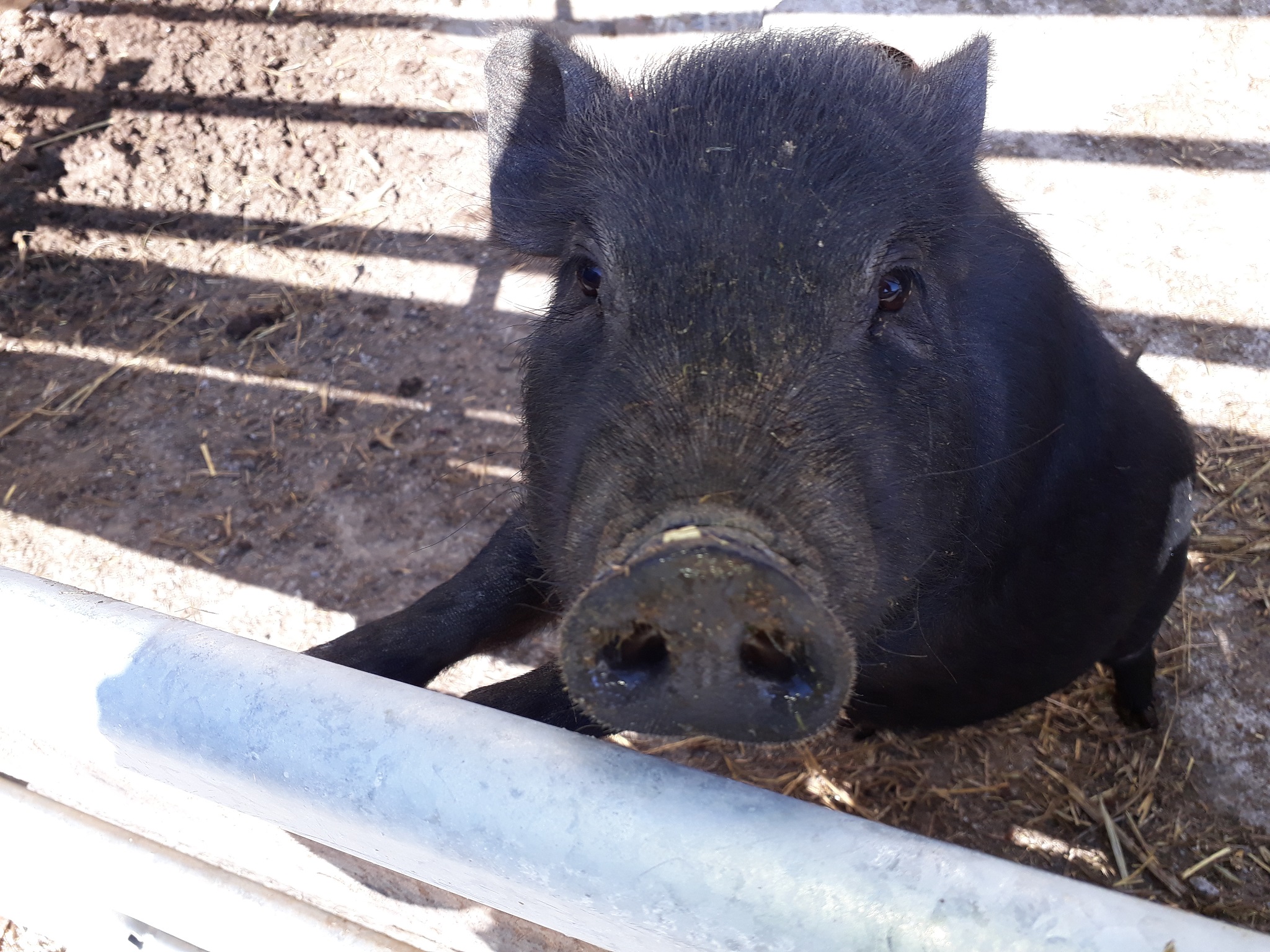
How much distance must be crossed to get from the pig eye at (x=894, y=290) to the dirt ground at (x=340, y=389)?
5.15 feet

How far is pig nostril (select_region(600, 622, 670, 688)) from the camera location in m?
1.70

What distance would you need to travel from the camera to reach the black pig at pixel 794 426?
1.70m

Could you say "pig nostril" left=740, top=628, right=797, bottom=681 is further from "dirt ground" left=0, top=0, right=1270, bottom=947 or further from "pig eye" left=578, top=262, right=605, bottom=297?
"dirt ground" left=0, top=0, right=1270, bottom=947

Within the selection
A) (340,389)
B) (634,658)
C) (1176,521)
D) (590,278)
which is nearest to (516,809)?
(634,658)

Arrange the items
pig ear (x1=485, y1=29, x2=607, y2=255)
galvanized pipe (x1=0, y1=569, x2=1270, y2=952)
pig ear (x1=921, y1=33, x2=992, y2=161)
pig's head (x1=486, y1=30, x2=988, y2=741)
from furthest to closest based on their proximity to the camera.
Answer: pig ear (x1=485, y1=29, x2=607, y2=255) < pig ear (x1=921, y1=33, x2=992, y2=161) < pig's head (x1=486, y1=30, x2=988, y2=741) < galvanized pipe (x1=0, y1=569, x2=1270, y2=952)

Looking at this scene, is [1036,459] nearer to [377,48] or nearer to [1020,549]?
[1020,549]

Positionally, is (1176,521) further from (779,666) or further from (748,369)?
(779,666)

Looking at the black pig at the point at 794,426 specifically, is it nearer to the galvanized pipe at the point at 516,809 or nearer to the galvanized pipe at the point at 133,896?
the galvanized pipe at the point at 516,809

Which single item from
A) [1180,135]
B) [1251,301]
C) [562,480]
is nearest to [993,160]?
[1180,135]

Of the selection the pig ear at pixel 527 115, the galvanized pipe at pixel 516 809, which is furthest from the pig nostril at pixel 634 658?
the pig ear at pixel 527 115

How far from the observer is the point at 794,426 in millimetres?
1963

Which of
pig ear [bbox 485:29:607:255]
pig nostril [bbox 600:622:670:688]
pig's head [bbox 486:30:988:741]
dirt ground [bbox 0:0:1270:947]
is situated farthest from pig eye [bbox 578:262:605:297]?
pig nostril [bbox 600:622:670:688]

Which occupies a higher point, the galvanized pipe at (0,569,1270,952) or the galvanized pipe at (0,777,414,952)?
the galvanized pipe at (0,569,1270,952)

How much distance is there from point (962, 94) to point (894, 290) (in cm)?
94
